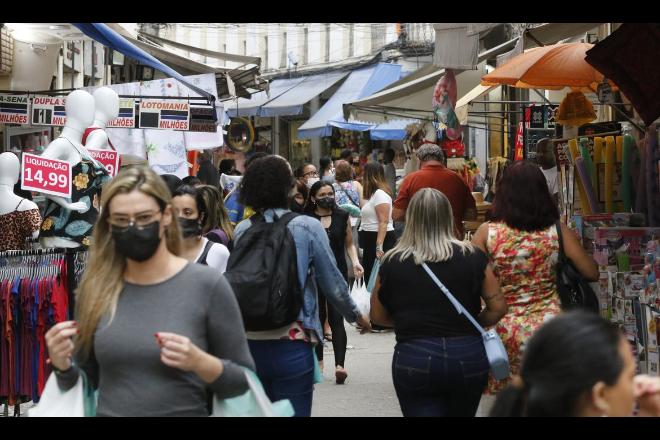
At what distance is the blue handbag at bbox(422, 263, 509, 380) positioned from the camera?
5.46 m

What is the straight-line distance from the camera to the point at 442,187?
33.4 feet

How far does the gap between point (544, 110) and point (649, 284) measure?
7.55 meters

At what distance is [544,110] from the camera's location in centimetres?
1388

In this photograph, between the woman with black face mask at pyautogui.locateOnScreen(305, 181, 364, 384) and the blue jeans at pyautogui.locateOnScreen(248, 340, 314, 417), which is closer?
the blue jeans at pyautogui.locateOnScreen(248, 340, 314, 417)

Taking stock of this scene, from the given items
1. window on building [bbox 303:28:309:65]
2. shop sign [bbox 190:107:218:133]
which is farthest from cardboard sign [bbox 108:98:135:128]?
window on building [bbox 303:28:309:65]

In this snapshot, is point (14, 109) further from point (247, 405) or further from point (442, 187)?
point (247, 405)

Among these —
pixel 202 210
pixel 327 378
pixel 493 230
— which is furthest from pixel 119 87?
pixel 493 230

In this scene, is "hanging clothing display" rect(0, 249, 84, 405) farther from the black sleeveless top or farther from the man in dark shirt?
the man in dark shirt

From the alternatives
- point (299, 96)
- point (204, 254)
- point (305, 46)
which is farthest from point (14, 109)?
point (305, 46)

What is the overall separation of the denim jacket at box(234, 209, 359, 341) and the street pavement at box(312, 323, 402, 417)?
9.01ft

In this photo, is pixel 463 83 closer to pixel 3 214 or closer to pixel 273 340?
pixel 3 214

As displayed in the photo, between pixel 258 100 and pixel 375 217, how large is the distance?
27.1m

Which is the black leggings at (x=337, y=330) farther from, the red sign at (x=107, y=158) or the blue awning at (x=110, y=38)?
the blue awning at (x=110, y=38)

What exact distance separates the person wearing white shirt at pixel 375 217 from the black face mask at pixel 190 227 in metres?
6.87
